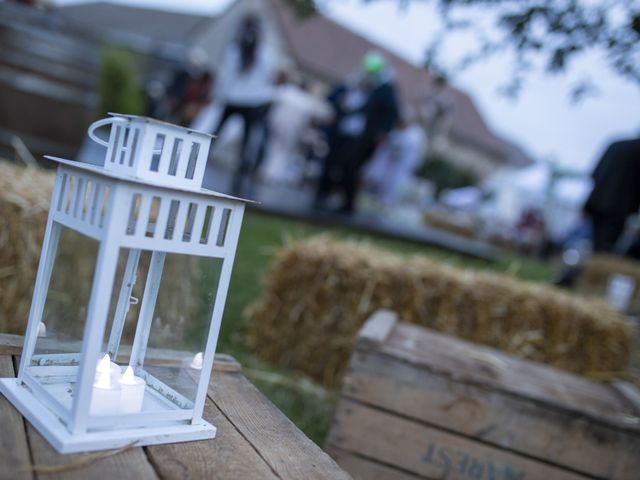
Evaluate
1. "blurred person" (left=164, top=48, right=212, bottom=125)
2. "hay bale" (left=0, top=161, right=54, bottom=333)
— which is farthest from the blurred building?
"hay bale" (left=0, top=161, right=54, bottom=333)

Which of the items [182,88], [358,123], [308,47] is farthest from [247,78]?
[308,47]

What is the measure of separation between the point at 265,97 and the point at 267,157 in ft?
13.4

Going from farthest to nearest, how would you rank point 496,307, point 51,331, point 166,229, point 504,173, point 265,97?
1. point 504,173
2. point 265,97
3. point 496,307
4. point 51,331
5. point 166,229

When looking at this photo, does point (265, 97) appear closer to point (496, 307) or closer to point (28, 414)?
point (496, 307)

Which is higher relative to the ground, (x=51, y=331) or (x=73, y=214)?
(x=73, y=214)

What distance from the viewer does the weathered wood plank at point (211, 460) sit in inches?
37.3

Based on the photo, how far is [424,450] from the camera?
181 cm

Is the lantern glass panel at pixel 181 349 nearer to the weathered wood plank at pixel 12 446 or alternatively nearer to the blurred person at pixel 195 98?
the weathered wood plank at pixel 12 446

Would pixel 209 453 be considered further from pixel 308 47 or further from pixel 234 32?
pixel 234 32

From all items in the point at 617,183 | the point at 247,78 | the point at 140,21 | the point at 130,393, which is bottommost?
the point at 130,393

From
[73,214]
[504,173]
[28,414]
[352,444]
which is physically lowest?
[352,444]

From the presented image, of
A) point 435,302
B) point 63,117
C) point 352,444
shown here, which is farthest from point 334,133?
point 352,444

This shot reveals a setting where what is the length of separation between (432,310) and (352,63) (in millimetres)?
24707

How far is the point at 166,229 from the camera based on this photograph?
95 cm
